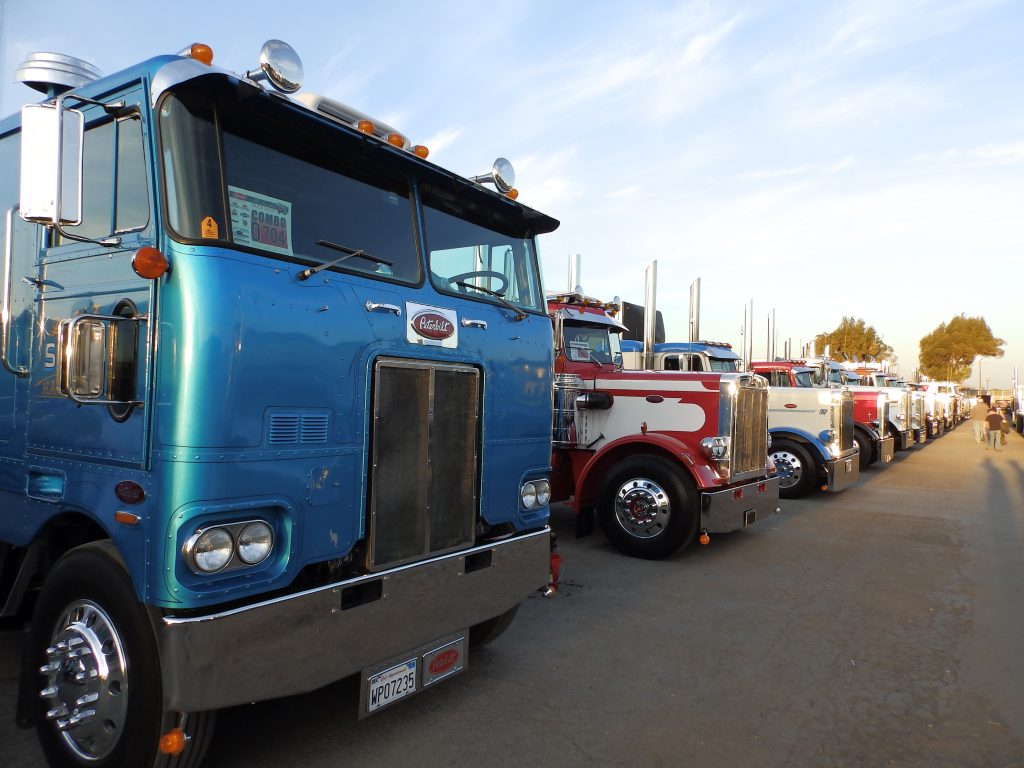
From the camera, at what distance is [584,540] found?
7.57 meters

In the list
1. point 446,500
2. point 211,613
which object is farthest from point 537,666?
point 211,613

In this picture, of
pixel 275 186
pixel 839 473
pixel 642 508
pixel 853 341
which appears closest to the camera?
pixel 275 186

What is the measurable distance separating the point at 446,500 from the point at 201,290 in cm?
155

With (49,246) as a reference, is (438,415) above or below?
below

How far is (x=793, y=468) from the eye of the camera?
36.1ft

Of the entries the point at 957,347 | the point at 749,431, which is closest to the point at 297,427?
the point at 749,431

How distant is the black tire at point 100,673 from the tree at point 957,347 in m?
69.3

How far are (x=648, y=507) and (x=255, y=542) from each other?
478 cm

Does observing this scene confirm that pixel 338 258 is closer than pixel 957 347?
Yes

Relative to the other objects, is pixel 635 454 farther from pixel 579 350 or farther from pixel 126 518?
pixel 126 518

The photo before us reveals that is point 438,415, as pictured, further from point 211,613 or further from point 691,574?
point 691,574

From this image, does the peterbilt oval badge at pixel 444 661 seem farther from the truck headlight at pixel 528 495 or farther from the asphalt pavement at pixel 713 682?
A: the truck headlight at pixel 528 495

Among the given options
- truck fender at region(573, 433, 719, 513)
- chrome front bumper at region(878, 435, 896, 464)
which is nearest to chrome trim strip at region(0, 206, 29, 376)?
truck fender at region(573, 433, 719, 513)

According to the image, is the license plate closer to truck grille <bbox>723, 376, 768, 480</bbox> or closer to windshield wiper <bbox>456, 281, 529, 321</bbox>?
windshield wiper <bbox>456, 281, 529, 321</bbox>
